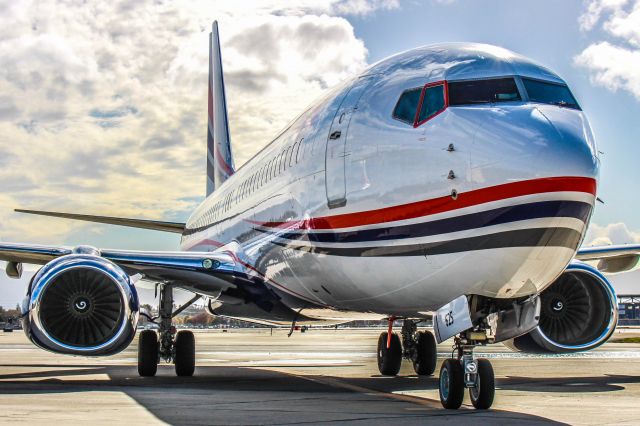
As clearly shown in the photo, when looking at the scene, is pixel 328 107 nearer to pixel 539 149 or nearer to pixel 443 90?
pixel 443 90

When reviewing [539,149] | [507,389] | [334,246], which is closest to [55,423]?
[334,246]

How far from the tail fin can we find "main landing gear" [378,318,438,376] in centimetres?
1170

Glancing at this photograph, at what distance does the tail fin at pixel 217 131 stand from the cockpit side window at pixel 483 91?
60.2ft

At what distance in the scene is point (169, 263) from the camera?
13648 millimetres

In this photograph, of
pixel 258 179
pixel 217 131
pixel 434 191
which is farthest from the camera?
pixel 217 131

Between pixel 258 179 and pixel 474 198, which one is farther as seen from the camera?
pixel 258 179

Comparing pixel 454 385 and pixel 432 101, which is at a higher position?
pixel 432 101

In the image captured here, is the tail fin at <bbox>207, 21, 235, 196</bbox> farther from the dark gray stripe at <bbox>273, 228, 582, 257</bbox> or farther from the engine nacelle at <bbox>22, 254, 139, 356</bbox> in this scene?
the dark gray stripe at <bbox>273, 228, 582, 257</bbox>

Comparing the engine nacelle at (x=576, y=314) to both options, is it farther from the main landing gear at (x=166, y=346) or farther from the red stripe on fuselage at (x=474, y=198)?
the main landing gear at (x=166, y=346)

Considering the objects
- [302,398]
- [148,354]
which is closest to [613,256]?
[302,398]

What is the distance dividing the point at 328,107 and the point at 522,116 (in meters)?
3.49

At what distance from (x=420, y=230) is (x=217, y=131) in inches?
822

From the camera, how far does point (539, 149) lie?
24.2ft

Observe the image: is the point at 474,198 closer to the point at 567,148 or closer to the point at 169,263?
the point at 567,148
